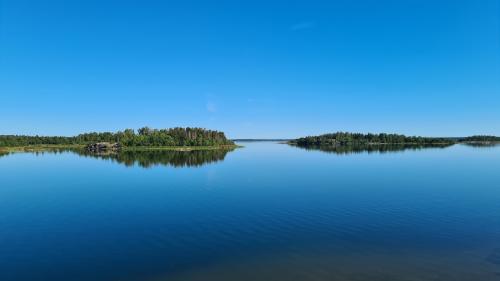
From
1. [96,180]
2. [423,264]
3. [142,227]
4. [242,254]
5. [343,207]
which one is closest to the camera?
[423,264]

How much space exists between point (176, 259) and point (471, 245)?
60.3 ft

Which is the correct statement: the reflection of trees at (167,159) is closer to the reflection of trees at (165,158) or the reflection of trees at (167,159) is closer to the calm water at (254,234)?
the reflection of trees at (165,158)

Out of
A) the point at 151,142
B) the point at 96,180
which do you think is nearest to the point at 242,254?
the point at 96,180

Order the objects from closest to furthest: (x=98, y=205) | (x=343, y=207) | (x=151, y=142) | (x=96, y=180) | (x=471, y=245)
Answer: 1. (x=471, y=245)
2. (x=343, y=207)
3. (x=98, y=205)
4. (x=96, y=180)
5. (x=151, y=142)

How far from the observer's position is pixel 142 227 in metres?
25.1

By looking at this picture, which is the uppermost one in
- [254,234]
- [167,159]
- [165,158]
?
[165,158]

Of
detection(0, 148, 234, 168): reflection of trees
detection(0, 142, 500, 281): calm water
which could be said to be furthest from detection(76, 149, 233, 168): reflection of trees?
detection(0, 142, 500, 281): calm water

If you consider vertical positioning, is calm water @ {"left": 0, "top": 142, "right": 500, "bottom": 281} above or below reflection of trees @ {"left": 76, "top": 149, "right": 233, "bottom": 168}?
below

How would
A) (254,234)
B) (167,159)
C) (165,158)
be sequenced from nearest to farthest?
(254,234)
(167,159)
(165,158)

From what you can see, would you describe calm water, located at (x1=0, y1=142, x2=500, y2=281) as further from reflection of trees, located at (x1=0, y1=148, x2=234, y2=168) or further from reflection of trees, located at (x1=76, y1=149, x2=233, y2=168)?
reflection of trees, located at (x1=0, y1=148, x2=234, y2=168)

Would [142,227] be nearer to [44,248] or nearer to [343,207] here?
[44,248]

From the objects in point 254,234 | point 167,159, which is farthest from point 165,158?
point 254,234

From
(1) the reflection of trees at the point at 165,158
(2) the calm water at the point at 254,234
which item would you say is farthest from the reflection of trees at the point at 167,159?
(2) the calm water at the point at 254,234

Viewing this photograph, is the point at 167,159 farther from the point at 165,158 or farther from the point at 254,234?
the point at 254,234
